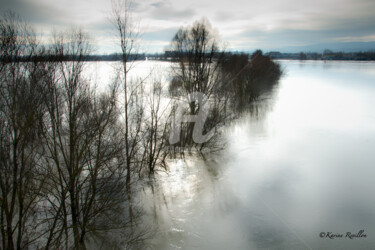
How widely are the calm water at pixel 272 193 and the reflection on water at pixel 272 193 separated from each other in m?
0.04

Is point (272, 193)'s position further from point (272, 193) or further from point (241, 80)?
point (241, 80)

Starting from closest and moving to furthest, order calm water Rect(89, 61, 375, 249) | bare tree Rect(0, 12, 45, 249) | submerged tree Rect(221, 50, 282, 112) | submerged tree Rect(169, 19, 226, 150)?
bare tree Rect(0, 12, 45, 249) → calm water Rect(89, 61, 375, 249) → submerged tree Rect(169, 19, 226, 150) → submerged tree Rect(221, 50, 282, 112)

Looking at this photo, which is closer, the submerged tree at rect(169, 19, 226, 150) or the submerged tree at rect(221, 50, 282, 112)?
the submerged tree at rect(169, 19, 226, 150)

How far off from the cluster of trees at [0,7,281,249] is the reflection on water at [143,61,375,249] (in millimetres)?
1936

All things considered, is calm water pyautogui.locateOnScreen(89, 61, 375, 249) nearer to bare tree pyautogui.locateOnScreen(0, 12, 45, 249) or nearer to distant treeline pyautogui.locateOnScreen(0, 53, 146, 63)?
bare tree pyautogui.locateOnScreen(0, 12, 45, 249)

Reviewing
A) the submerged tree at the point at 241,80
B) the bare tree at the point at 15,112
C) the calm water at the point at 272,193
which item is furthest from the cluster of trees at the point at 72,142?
the submerged tree at the point at 241,80

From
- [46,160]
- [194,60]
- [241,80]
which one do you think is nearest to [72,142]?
[46,160]

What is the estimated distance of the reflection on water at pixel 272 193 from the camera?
11234 mm

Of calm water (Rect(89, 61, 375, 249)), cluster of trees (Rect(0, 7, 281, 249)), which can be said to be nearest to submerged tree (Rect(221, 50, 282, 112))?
cluster of trees (Rect(0, 7, 281, 249))

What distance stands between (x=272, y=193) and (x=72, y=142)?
422 inches

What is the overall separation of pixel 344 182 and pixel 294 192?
362 cm

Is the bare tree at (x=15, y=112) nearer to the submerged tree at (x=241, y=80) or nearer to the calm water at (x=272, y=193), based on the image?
the calm water at (x=272, y=193)

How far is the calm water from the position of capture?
11227 mm

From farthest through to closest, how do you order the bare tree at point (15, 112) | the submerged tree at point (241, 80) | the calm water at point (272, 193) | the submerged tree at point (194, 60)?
the submerged tree at point (241, 80) < the submerged tree at point (194, 60) < the calm water at point (272, 193) < the bare tree at point (15, 112)
